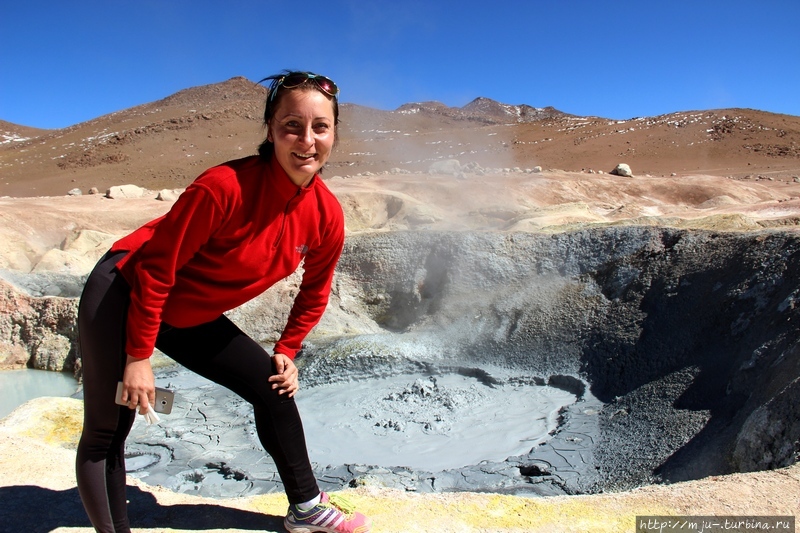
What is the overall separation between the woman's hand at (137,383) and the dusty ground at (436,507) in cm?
58

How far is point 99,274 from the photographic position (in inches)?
60.2

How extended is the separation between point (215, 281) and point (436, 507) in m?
1.05

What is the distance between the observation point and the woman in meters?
1.47

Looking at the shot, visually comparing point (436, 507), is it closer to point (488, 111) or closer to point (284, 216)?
point (284, 216)

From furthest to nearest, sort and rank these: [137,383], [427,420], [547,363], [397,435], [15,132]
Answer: [15,132] → [547,363] → [427,420] → [397,435] → [137,383]

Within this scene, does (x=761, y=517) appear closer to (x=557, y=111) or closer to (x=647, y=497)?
(x=647, y=497)

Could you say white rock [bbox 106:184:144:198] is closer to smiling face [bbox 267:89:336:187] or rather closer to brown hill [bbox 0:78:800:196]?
brown hill [bbox 0:78:800:196]

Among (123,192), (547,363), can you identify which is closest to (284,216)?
(547,363)

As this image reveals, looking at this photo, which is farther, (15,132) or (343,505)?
(15,132)

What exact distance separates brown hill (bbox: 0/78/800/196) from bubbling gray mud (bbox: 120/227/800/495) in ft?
54.4

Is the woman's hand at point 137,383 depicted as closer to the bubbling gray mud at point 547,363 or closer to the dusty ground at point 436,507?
the dusty ground at point 436,507

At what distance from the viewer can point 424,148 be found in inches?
→ 1231

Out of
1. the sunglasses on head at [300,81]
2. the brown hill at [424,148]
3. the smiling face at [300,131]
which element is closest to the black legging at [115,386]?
the smiling face at [300,131]

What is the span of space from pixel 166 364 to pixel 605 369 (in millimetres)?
3588
